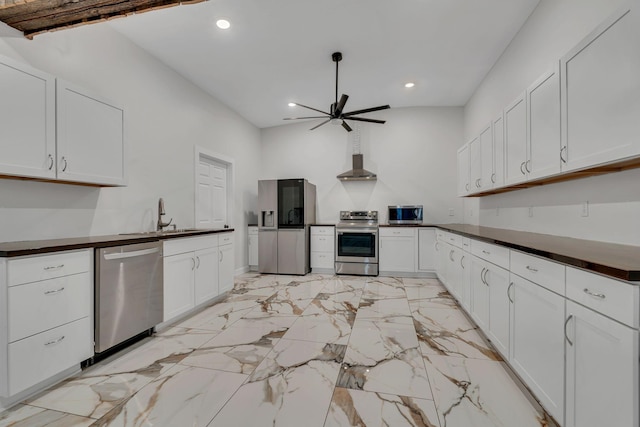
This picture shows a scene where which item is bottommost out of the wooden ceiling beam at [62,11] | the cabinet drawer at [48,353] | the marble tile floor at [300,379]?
the marble tile floor at [300,379]

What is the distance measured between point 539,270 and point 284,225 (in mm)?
3989

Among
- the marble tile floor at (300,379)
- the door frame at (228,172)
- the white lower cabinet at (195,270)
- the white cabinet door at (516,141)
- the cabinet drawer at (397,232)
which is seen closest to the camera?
the marble tile floor at (300,379)

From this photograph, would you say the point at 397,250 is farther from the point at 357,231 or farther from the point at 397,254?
the point at 357,231

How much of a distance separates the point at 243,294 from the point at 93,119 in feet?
8.59

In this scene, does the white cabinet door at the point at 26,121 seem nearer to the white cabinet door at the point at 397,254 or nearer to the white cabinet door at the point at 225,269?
the white cabinet door at the point at 225,269

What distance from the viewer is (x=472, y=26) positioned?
9.37ft

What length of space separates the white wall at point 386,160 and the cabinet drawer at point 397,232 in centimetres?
61

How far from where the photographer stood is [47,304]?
1730 millimetres

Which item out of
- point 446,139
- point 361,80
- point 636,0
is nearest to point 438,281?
point 446,139

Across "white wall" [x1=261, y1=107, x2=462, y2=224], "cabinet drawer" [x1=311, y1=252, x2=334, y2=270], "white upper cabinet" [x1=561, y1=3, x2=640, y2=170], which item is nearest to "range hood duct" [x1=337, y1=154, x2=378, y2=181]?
"white wall" [x1=261, y1=107, x2=462, y2=224]

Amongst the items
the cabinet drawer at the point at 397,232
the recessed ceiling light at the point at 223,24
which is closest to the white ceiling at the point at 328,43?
the recessed ceiling light at the point at 223,24

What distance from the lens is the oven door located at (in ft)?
15.8

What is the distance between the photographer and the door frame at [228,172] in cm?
393

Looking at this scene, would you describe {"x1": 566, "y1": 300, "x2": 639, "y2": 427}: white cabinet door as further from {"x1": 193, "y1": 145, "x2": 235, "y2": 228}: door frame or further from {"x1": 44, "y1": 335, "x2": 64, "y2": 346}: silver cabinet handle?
{"x1": 193, "y1": 145, "x2": 235, "y2": 228}: door frame
